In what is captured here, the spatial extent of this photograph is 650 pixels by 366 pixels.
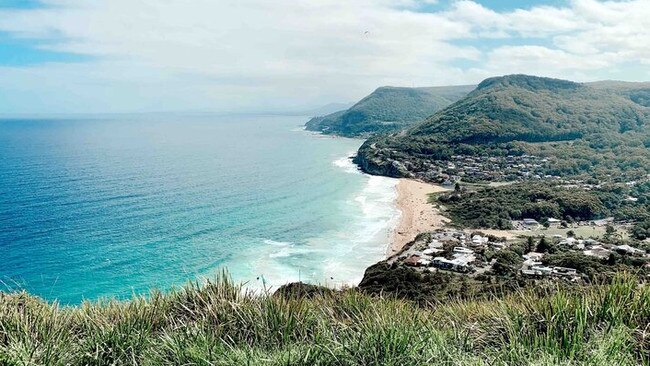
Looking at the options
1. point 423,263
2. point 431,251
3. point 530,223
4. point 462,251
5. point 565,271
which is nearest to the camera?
point 565,271

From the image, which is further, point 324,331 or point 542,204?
point 542,204

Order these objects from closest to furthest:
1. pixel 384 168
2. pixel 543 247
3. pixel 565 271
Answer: pixel 565 271, pixel 543 247, pixel 384 168

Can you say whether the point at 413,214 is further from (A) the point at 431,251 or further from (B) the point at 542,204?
(A) the point at 431,251

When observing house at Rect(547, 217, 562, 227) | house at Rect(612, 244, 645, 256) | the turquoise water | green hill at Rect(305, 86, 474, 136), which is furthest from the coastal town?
green hill at Rect(305, 86, 474, 136)

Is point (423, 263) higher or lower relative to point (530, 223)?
higher

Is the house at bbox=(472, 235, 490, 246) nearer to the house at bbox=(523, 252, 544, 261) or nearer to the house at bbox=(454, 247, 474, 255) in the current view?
the house at bbox=(454, 247, 474, 255)

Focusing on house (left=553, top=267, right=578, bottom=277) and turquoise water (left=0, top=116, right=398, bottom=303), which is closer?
house (left=553, top=267, right=578, bottom=277)

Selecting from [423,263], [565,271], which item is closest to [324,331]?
[423,263]

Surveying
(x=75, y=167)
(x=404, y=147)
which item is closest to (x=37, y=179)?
(x=75, y=167)
